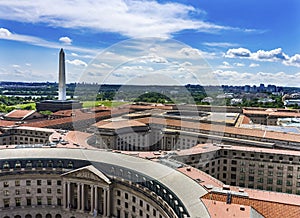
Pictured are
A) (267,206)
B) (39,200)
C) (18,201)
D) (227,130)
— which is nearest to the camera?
(267,206)

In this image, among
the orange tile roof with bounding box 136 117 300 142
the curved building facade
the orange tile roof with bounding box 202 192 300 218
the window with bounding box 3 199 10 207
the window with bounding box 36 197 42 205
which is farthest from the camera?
the orange tile roof with bounding box 136 117 300 142

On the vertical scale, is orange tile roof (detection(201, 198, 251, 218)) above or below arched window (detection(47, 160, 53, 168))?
above

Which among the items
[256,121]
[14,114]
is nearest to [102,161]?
[14,114]

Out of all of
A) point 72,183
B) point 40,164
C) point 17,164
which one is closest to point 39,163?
point 40,164

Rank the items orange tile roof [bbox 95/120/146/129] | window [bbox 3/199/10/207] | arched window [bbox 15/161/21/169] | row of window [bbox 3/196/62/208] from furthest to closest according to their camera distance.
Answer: orange tile roof [bbox 95/120/146/129], row of window [bbox 3/196/62/208], window [bbox 3/199/10/207], arched window [bbox 15/161/21/169]

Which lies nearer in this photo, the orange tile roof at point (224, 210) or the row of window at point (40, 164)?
the orange tile roof at point (224, 210)

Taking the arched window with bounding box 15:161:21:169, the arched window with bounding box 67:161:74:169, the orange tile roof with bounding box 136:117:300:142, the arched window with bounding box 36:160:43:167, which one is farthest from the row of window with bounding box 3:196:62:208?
the orange tile roof with bounding box 136:117:300:142

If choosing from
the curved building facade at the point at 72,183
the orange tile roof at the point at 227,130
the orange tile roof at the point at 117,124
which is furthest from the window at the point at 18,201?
the orange tile roof at the point at 227,130

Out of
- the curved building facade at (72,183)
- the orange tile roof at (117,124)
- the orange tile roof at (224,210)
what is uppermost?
the orange tile roof at (117,124)

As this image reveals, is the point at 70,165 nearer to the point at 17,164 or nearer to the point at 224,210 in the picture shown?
the point at 17,164

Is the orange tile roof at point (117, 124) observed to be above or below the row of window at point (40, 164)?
above

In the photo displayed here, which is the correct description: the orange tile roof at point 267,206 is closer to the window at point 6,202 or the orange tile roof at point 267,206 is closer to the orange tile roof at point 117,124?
the window at point 6,202

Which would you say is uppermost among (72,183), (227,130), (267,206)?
(227,130)

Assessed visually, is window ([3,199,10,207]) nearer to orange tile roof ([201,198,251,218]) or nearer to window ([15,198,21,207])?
window ([15,198,21,207])
